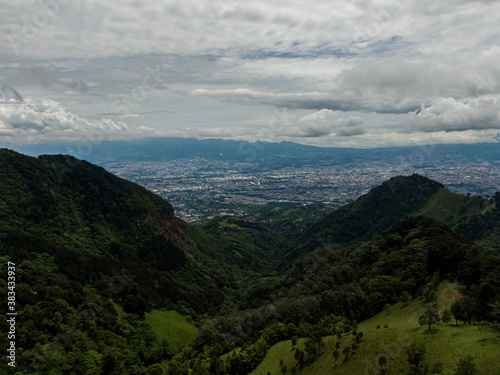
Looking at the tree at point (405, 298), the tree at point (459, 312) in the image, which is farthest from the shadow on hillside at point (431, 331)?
the tree at point (405, 298)

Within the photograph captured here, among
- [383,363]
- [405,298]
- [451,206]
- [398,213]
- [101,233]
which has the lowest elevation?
[398,213]

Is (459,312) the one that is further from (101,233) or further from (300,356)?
(101,233)

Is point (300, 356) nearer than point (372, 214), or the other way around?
point (300, 356)

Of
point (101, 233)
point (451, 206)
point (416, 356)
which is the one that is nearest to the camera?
point (416, 356)

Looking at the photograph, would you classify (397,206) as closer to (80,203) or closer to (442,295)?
(442,295)

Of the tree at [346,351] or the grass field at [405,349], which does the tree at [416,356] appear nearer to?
the grass field at [405,349]

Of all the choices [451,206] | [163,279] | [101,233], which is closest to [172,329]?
[163,279]
